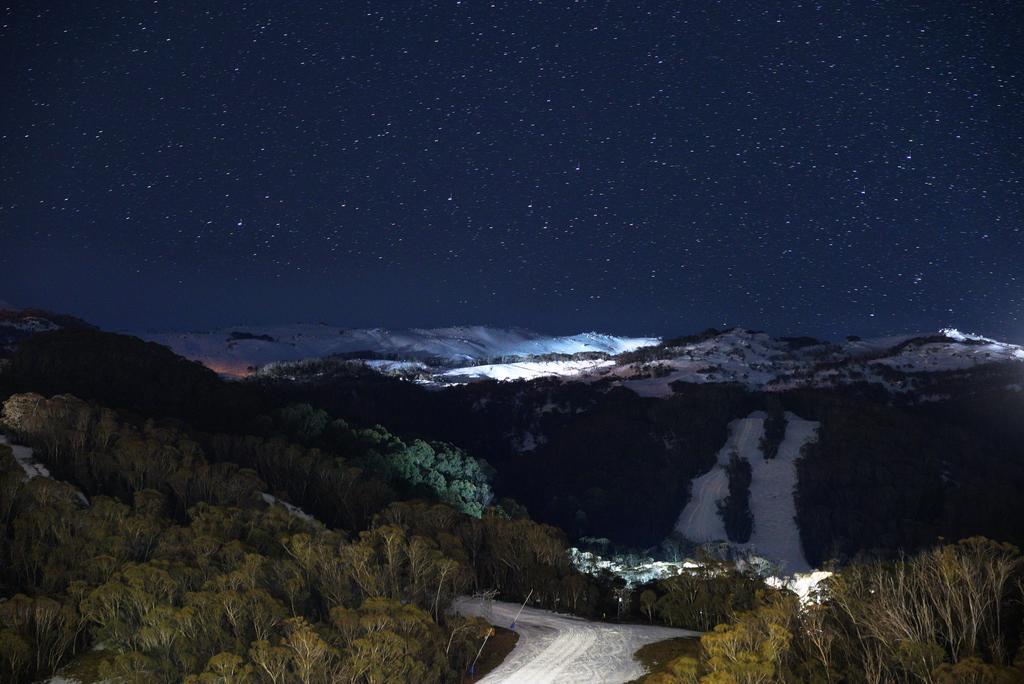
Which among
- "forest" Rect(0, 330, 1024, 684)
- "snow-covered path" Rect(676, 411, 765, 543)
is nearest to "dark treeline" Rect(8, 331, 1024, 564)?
"forest" Rect(0, 330, 1024, 684)

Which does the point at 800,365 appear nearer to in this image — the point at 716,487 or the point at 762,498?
the point at 716,487

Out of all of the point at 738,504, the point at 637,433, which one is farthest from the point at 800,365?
the point at 738,504

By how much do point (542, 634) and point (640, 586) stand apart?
48.6 ft

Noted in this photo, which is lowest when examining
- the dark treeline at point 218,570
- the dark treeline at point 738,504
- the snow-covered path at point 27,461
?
Result: the dark treeline at point 738,504

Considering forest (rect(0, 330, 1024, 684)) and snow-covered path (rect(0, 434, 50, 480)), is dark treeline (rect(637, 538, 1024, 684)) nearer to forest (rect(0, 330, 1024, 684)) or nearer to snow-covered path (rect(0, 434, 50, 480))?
forest (rect(0, 330, 1024, 684))

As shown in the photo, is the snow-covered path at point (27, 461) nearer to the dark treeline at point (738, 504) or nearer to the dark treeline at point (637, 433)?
the dark treeline at point (637, 433)

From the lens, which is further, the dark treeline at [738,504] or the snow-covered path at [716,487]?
the snow-covered path at [716,487]

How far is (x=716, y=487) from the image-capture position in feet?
294

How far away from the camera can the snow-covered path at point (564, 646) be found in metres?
29.1

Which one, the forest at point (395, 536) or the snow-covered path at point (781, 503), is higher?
the forest at point (395, 536)

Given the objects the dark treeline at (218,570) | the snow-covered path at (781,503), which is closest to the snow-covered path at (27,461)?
the dark treeline at (218,570)

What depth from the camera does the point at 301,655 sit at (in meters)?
23.8

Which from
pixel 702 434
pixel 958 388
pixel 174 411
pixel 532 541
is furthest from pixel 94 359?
pixel 958 388

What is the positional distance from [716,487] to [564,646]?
60.7 metres
